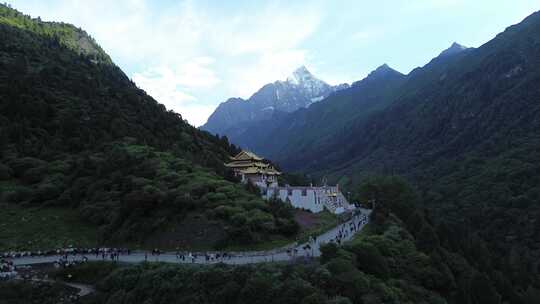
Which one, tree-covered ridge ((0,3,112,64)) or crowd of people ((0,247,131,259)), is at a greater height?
tree-covered ridge ((0,3,112,64))

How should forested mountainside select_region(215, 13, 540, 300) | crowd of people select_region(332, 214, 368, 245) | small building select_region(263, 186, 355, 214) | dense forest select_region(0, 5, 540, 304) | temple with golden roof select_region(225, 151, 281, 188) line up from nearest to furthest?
dense forest select_region(0, 5, 540, 304) < crowd of people select_region(332, 214, 368, 245) < small building select_region(263, 186, 355, 214) < temple with golden roof select_region(225, 151, 281, 188) < forested mountainside select_region(215, 13, 540, 300)

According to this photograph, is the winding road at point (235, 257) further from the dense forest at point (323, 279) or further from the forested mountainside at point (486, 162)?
the forested mountainside at point (486, 162)

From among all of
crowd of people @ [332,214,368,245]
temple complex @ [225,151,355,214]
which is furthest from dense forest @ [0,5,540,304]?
temple complex @ [225,151,355,214]

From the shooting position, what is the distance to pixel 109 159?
55.3 meters

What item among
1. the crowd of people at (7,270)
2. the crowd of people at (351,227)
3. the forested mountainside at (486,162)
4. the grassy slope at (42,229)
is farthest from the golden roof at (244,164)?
the crowd of people at (7,270)

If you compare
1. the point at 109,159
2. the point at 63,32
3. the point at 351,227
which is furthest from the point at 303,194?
the point at 63,32

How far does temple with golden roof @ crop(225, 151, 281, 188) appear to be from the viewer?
63.8 m

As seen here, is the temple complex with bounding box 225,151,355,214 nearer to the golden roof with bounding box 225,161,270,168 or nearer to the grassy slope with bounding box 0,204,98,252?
the golden roof with bounding box 225,161,270,168

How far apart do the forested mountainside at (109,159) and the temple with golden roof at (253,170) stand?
3039 mm

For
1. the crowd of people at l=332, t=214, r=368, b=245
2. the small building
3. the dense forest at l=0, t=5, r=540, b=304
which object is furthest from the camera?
the small building

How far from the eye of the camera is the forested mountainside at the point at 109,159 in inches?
1619

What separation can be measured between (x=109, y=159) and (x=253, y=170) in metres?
18.1

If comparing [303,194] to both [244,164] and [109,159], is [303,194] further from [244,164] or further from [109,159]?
[109,159]

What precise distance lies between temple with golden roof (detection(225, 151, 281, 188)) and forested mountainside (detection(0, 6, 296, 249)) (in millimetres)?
3039
